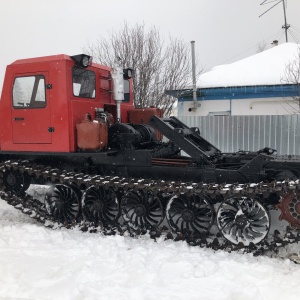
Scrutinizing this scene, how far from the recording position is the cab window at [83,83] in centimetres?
662

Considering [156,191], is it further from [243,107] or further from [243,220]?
[243,107]

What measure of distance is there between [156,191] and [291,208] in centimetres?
206

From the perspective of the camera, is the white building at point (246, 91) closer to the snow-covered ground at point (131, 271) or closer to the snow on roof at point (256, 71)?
the snow on roof at point (256, 71)

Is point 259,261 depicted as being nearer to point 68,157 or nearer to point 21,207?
point 68,157

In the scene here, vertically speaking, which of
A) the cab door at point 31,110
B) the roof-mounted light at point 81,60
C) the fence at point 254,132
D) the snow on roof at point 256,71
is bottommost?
the fence at point 254,132

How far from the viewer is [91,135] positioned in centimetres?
626

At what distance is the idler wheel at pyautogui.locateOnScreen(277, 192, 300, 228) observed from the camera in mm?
5051

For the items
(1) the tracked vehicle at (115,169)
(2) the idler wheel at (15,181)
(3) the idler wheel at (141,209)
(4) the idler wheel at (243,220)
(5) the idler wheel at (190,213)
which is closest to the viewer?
(4) the idler wheel at (243,220)

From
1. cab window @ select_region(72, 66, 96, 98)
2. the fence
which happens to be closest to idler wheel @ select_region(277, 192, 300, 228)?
cab window @ select_region(72, 66, 96, 98)

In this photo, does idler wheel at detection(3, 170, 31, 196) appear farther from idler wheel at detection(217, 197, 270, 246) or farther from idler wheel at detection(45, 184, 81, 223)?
idler wheel at detection(217, 197, 270, 246)

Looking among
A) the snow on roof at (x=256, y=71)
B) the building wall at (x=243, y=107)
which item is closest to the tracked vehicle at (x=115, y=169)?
the building wall at (x=243, y=107)

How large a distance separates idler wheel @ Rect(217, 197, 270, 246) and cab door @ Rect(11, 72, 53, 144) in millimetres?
3381

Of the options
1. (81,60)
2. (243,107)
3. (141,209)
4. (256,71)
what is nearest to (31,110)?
(81,60)

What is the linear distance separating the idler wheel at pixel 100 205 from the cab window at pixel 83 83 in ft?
5.96
